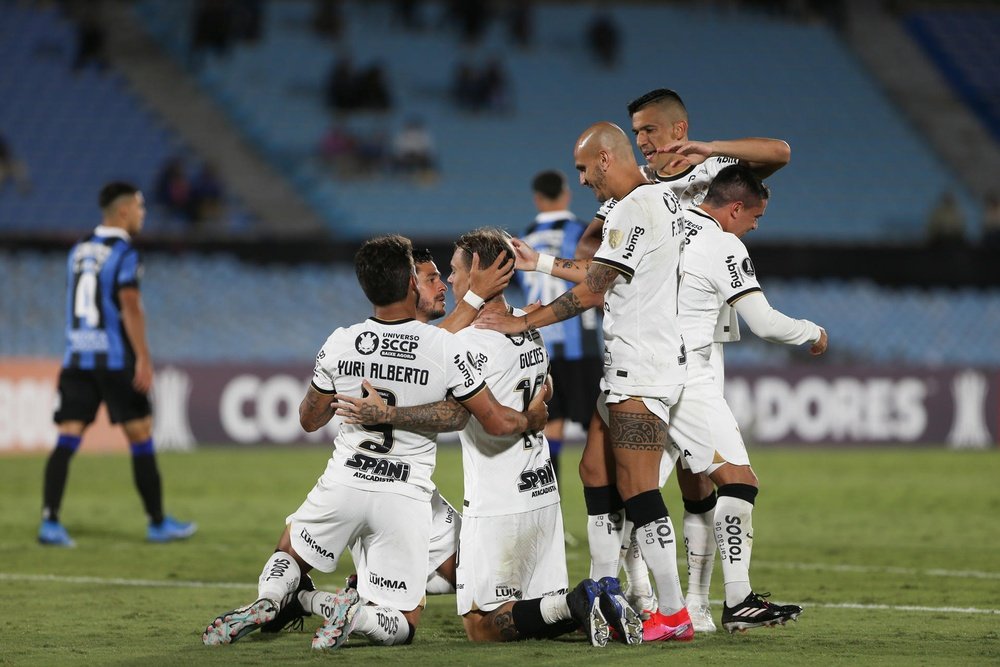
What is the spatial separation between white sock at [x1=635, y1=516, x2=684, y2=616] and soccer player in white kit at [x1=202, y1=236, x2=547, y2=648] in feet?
2.36

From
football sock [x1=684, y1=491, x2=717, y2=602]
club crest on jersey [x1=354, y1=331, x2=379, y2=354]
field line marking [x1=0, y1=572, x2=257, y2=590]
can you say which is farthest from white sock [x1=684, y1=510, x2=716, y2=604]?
field line marking [x1=0, y1=572, x2=257, y2=590]

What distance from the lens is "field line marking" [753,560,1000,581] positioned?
8.89 m

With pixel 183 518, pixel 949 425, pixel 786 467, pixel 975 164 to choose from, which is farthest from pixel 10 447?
pixel 975 164

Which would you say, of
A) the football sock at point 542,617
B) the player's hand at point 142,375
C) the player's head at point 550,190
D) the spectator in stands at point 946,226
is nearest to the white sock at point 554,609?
the football sock at point 542,617

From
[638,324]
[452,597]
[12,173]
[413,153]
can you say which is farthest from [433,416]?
[413,153]

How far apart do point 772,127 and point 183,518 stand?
18.8 metres

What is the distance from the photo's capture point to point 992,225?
23.1m

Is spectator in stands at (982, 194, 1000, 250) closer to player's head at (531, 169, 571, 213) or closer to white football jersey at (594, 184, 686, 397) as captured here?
player's head at (531, 169, 571, 213)

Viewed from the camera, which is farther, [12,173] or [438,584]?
[12,173]

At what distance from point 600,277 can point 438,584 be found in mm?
1732

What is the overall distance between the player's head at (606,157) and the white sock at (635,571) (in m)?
1.61

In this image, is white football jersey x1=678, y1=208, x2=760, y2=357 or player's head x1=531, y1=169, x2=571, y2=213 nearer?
white football jersey x1=678, y1=208, x2=760, y2=357

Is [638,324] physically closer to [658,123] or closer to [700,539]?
[658,123]

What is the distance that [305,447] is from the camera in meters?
18.7
